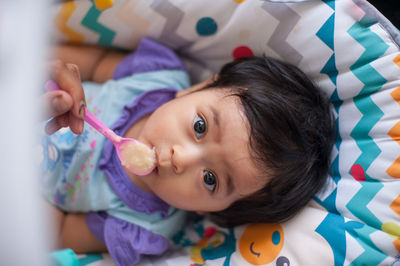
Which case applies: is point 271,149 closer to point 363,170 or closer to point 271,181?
point 271,181

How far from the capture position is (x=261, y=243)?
885 millimetres

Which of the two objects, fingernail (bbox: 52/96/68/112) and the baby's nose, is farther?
the baby's nose

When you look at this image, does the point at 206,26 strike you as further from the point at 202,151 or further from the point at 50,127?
the point at 50,127

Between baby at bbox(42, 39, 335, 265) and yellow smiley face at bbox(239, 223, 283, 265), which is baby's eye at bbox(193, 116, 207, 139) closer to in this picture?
baby at bbox(42, 39, 335, 265)

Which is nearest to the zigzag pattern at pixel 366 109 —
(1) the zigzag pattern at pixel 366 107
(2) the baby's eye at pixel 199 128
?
(1) the zigzag pattern at pixel 366 107

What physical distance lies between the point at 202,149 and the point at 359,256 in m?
0.41

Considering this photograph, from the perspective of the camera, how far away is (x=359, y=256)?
772 millimetres

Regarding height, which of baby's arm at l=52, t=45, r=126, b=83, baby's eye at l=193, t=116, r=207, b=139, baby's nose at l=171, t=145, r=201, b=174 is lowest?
baby's arm at l=52, t=45, r=126, b=83

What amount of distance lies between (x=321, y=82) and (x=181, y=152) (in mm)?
410

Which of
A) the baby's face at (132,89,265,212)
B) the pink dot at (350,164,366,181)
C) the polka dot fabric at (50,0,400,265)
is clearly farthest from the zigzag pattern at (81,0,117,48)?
the pink dot at (350,164,366,181)

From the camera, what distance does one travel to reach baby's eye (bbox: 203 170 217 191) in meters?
0.83

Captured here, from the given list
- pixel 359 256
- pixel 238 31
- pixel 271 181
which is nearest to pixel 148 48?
pixel 238 31

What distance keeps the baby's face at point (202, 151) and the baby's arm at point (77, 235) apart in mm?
272

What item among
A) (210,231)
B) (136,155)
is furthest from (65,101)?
(210,231)
